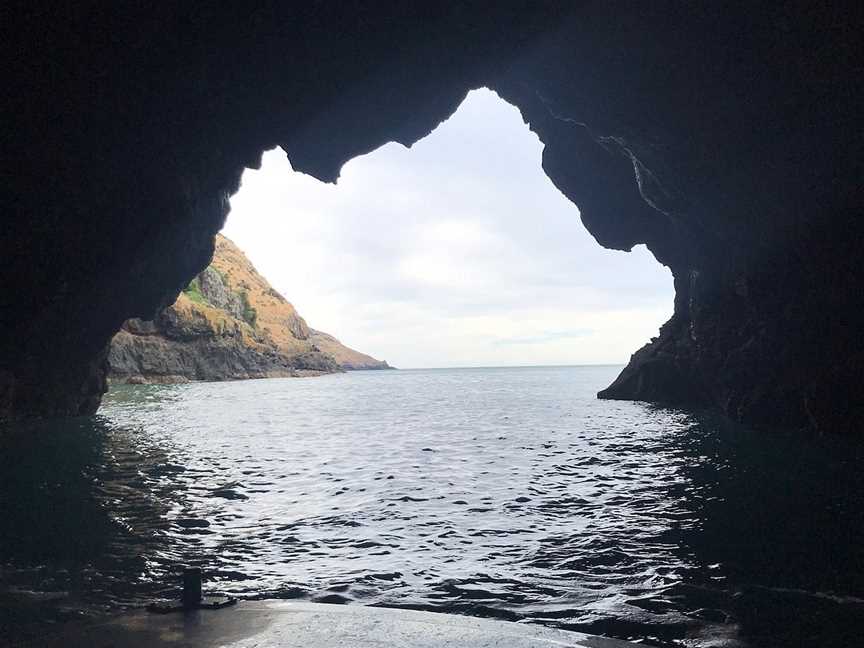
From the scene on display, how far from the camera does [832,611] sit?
700 cm

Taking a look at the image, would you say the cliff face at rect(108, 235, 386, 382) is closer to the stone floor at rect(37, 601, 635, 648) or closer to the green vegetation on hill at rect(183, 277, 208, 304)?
the green vegetation on hill at rect(183, 277, 208, 304)

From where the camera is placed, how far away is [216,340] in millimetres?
109125

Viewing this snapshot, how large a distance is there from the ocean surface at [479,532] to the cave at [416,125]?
6869mm

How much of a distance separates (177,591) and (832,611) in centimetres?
865

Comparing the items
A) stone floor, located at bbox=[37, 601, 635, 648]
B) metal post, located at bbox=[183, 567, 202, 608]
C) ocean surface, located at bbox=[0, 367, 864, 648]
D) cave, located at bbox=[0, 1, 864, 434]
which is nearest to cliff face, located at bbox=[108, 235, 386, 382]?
cave, located at bbox=[0, 1, 864, 434]

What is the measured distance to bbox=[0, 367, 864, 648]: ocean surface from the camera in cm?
736

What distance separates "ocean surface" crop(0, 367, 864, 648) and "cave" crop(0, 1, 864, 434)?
6869mm

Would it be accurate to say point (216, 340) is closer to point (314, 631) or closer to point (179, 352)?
point (179, 352)

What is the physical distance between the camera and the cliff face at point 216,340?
93.6 metres

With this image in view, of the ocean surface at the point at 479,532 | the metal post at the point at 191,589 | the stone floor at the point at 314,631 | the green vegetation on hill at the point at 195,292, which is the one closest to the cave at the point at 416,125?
the ocean surface at the point at 479,532

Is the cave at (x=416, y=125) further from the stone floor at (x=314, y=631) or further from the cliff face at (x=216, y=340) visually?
the cliff face at (x=216, y=340)

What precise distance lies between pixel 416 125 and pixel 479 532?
75.4ft

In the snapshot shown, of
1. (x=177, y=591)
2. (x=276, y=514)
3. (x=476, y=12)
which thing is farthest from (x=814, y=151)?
(x=177, y=591)

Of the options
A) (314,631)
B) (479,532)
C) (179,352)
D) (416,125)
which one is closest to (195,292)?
(179,352)
